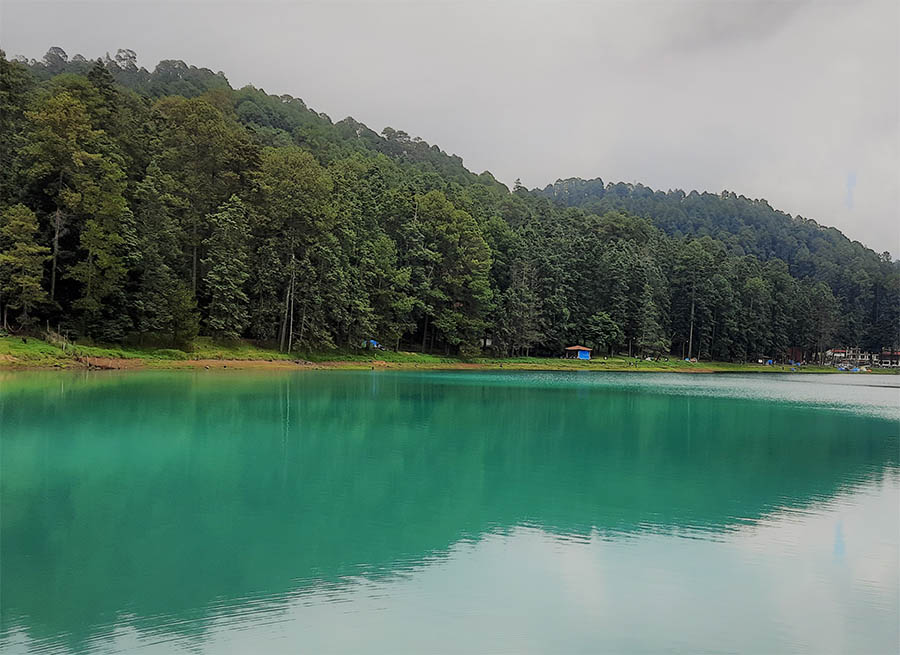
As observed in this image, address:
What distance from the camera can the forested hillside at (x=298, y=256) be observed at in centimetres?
3709

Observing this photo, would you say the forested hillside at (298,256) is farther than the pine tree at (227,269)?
No

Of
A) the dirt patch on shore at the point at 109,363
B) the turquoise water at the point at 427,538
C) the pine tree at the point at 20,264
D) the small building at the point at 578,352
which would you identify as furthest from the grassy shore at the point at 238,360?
the turquoise water at the point at 427,538

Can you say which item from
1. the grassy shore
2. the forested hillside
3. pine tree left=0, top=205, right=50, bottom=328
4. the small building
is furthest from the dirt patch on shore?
the small building

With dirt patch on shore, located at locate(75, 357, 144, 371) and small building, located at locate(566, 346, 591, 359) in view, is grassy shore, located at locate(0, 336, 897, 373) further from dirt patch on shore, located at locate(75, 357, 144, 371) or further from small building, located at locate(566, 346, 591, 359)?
small building, located at locate(566, 346, 591, 359)

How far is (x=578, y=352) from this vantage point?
65.6 m

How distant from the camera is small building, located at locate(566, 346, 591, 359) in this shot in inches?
2566

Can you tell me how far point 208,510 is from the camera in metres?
9.23

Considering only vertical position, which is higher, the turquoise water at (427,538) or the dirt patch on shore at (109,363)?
the dirt patch on shore at (109,363)

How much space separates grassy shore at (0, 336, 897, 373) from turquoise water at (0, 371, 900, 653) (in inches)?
584

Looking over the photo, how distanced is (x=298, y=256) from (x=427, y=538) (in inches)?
1626

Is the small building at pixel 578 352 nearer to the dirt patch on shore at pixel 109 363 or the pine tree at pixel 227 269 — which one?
the pine tree at pixel 227 269

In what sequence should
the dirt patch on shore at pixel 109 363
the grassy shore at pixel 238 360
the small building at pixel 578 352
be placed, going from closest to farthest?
the grassy shore at pixel 238 360, the dirt patch on shore at pixel 109 363, the small building at pixel 578 352

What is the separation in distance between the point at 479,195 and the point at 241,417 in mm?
72805

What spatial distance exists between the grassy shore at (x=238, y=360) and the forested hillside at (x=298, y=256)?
1307 millimetres
